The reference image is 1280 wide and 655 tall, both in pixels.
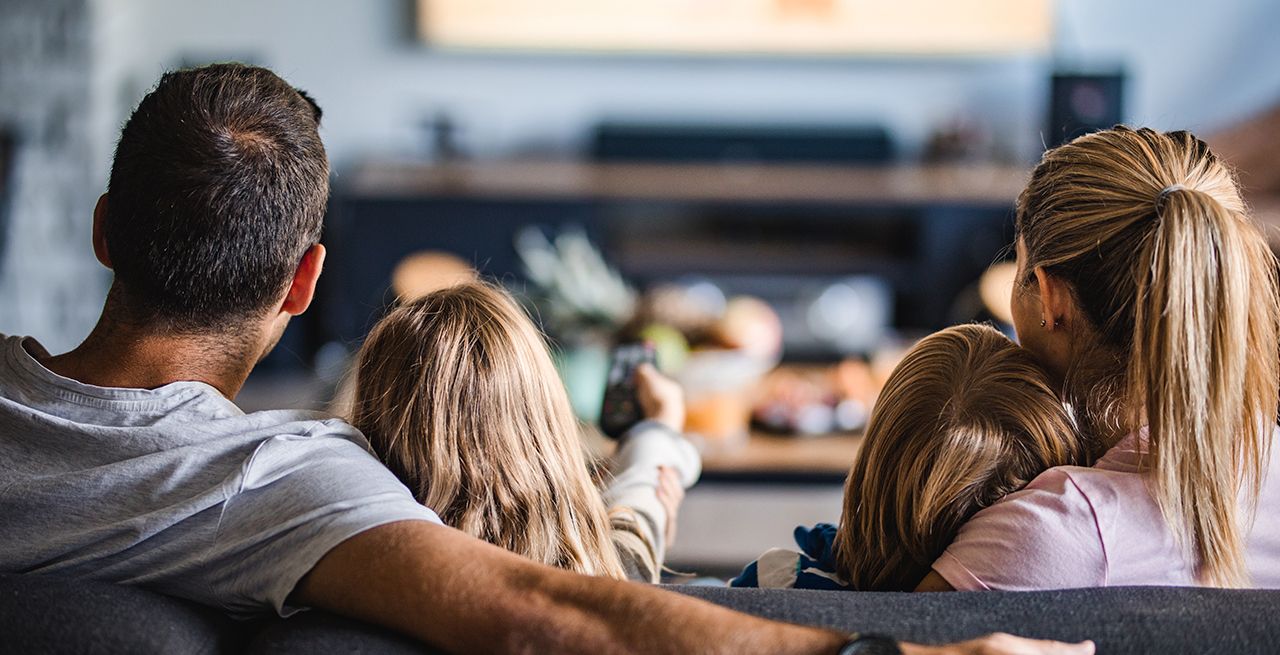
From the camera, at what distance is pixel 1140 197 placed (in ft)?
3.33

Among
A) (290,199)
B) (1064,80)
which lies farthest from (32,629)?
(1064,80)

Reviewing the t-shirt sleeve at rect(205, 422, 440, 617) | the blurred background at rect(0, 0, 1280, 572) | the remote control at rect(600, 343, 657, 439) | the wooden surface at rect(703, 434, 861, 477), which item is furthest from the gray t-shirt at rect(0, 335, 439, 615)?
the blurred background at rect(0, 0, 1280, 572)

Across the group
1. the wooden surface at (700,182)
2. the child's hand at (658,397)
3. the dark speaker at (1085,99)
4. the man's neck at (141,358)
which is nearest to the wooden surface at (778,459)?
the child's hand at (658,397)

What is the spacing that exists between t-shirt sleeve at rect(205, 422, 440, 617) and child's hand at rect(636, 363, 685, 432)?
572mm

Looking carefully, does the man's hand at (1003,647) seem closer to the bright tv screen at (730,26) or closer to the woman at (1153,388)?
the woman at (1153,388)

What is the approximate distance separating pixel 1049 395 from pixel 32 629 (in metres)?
0.82

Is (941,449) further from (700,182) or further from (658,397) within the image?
(700,182)

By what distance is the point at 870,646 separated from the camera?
773 millimetres

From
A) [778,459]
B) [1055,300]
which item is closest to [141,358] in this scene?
[1055,300]

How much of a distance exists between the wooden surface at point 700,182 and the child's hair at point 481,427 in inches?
120

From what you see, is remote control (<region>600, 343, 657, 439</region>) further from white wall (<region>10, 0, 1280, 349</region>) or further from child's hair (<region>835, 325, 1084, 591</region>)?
white wall (<region>10, 0, 1280, 349</region>)

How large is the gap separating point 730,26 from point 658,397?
3.28 m

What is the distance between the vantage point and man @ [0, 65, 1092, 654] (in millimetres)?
811

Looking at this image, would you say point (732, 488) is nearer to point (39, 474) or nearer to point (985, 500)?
point (985, 500)
